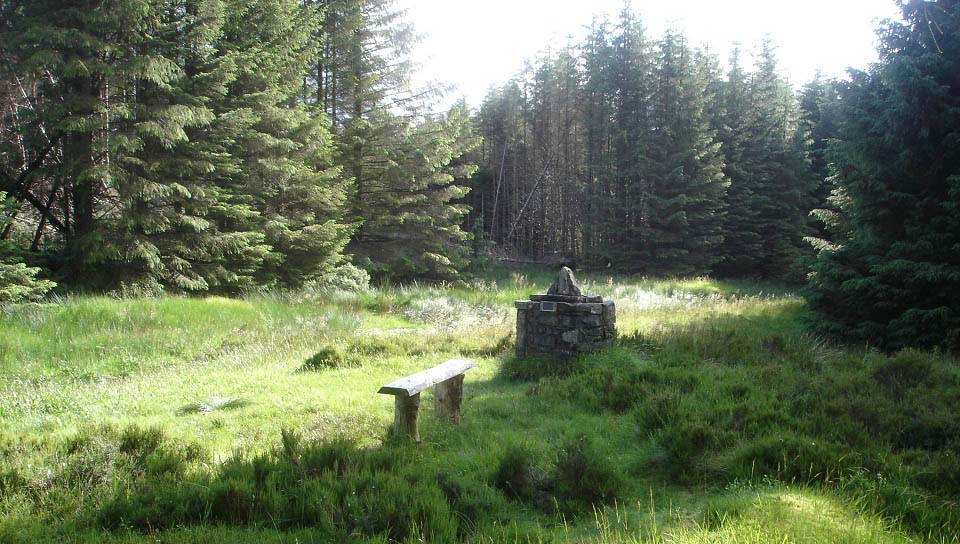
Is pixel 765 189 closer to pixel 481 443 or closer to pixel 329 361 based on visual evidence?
pixel 329 361

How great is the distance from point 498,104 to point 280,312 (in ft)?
92.3

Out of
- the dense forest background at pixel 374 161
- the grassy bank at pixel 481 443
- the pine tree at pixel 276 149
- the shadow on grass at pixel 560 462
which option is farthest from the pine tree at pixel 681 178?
the shadow on grass at pixel 560 462

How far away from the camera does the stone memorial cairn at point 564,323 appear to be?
805cm

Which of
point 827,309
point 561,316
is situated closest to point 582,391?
point 561,316

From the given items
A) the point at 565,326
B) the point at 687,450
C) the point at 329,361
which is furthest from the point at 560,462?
the point at 329,361

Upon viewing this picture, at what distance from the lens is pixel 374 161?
20109 millimetres

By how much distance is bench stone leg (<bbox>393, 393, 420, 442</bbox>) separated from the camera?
16.1 ft

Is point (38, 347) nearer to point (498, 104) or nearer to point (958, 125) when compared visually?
point (958, 125)

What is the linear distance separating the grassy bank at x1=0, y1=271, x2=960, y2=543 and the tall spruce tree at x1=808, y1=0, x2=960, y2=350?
4.39 ft

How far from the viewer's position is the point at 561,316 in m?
8.09

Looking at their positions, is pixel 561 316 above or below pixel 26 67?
below

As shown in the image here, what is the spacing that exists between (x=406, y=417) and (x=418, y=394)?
0.73ft

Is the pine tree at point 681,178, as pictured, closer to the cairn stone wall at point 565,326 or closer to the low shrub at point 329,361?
the cairn stone wall at point 565,326

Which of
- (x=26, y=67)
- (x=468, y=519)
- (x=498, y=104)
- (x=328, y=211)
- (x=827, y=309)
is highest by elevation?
(x=498, y=104)
